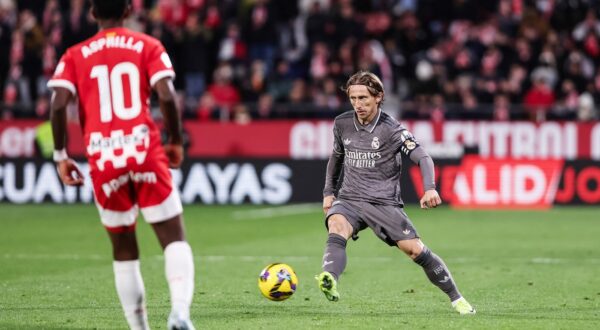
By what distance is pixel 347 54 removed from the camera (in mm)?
23688

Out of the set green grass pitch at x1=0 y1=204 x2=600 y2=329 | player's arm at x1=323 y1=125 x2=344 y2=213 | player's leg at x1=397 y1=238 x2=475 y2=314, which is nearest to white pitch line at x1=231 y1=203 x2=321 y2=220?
green grass pitch at x1=0 y1=204 x2=600 y2=329

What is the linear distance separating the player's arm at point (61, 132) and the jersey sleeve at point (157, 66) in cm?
51

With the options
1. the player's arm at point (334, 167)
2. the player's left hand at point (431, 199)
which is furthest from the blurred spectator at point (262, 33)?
the player's left hand at point (431, 199)

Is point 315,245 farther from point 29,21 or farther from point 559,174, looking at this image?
point 29,21

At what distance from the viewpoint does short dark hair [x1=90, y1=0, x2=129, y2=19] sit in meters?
6.82

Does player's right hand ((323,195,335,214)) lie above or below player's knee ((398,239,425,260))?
above

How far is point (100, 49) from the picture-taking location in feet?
22.2

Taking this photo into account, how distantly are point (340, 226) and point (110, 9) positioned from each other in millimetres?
2988

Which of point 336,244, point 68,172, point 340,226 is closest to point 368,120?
point 340,226

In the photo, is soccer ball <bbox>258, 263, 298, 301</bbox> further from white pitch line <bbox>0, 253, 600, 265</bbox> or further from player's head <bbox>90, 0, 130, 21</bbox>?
white pitch line <bbox>0, 253, 600, 265</bbox>

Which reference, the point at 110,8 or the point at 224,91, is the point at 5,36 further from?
the point at 110,8

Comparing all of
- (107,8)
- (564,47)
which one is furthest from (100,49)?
(564,47)

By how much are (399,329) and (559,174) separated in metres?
13.7

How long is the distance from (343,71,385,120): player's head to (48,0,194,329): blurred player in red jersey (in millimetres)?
2592
